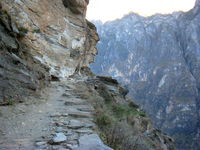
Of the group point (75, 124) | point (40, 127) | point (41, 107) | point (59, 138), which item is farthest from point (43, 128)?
point (41, 107)

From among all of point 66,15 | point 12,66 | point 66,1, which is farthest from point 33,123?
point 66,1

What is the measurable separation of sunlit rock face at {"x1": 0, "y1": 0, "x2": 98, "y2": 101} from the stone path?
37.4 inches

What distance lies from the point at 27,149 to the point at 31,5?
46.6ft

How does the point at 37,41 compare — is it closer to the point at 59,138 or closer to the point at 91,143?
the point at 59,138

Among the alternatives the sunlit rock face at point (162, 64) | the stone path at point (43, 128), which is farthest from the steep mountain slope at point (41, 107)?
the sunlit rock face at point (162, 64)

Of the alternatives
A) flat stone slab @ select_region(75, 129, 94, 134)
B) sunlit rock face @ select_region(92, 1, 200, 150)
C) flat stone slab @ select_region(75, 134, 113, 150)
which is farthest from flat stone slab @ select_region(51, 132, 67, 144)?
sunlit rock face @ select_region(92, 1, 200, 150)

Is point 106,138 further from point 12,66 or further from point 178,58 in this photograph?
point 178,58

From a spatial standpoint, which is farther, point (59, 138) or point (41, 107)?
point (41, 107)

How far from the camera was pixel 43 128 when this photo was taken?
5.29 m

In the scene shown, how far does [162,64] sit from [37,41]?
459 feet

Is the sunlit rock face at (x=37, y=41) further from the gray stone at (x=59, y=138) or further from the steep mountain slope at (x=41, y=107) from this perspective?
the gray stone at (x=59, y=138)

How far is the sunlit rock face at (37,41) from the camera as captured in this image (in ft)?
25.3

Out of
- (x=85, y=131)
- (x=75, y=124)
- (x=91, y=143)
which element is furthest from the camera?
(x=75, y=124)

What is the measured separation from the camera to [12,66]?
7734 millimetres
